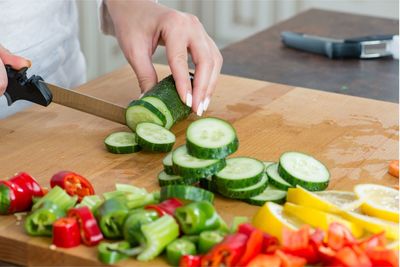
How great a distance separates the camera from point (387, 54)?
3.07m

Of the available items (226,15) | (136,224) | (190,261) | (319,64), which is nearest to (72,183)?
(136,224)

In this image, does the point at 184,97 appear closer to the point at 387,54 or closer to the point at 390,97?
the point at 390,97

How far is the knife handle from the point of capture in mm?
2217

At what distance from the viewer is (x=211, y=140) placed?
78.2 inches

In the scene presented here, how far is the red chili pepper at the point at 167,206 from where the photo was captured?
5.67 ft

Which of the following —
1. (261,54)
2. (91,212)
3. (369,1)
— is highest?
(91,212)

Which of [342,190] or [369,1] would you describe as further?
[369,1]

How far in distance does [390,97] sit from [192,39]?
641 millimetres

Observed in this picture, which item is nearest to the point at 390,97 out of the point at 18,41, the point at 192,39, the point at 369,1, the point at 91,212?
the point at 192,39

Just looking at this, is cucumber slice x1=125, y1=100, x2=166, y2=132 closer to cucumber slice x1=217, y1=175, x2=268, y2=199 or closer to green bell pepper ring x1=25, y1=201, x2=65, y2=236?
cucumber slice x1=217, y1=175, x2=268, y2=199

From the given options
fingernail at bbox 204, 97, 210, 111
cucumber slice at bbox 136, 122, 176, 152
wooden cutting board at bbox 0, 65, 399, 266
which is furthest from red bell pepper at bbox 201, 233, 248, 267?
fingernail at bbox 204, 97, 210, 111

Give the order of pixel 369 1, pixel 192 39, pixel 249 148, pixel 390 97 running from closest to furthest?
pixel 249 148
pixel 192 39
pixel 390 97
pixel 369 1

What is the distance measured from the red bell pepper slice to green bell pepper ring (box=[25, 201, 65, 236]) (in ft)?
1.30

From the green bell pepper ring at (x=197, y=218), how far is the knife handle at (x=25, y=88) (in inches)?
26.1
